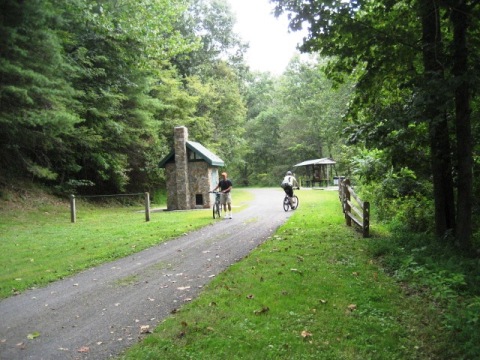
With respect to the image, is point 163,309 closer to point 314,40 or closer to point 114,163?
point 314,40

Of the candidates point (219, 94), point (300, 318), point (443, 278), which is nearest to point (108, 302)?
point (300, 318)

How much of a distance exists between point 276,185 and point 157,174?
90.8ft

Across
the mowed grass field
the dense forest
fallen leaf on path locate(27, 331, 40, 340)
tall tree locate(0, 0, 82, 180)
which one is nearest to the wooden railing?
the mowed grass field

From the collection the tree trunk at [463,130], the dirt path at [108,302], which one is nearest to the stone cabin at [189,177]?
the dirt path at [108,302]

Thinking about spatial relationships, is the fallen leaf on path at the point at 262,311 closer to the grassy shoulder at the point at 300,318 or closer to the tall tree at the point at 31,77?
the grassy shoulder at the point at 300,318

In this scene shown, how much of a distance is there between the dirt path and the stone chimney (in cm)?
1016

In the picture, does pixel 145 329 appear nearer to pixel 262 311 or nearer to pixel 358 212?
pixel 262 311

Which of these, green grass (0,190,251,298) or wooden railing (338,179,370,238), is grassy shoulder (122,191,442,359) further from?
green grass (0,190,251,298)

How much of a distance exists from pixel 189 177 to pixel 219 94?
16.8m

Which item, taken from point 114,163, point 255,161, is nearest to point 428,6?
point 114,163

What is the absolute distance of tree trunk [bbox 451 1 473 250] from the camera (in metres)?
6.59

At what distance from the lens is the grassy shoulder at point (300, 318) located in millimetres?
3850

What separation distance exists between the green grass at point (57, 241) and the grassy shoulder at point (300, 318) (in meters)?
3.47

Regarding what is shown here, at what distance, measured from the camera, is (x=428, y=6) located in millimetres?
6652
